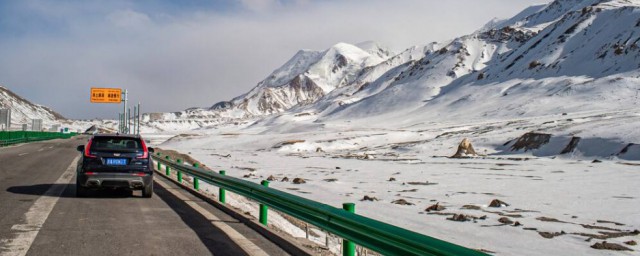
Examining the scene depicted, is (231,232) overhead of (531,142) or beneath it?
beneath

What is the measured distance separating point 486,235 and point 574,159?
29439mm

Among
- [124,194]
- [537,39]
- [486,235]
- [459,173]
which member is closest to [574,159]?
[459,173]

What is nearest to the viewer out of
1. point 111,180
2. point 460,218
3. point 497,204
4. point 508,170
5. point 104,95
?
point 111,180

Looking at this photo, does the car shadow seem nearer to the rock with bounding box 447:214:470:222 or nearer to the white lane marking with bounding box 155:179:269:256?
the white lane marking with bounding box 155:179:269:256

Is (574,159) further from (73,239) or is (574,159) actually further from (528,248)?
(73,239)

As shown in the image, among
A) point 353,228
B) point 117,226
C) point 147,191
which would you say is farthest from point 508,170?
point 353,228

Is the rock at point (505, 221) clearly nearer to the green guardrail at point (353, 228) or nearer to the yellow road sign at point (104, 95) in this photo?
the green guardrail at point (353, 228)

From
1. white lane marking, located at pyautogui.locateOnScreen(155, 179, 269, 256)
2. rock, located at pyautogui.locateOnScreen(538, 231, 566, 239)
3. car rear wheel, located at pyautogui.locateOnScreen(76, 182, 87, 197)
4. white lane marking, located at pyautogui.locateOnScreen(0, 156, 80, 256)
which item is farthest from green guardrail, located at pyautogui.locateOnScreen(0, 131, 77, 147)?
rock, located at pyautogui.locateOnScreen(538, 231, 566, 239)

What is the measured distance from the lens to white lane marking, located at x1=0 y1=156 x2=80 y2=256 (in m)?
6.30

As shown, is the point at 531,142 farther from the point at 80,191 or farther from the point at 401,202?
the point at 80,191

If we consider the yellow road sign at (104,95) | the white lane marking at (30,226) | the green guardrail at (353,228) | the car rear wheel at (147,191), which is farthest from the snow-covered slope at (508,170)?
the yellow road sign at (104,95)

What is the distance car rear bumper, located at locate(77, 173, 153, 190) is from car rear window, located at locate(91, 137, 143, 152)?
62cm

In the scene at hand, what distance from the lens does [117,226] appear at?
8109 mm

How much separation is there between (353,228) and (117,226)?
4462 millimetres
